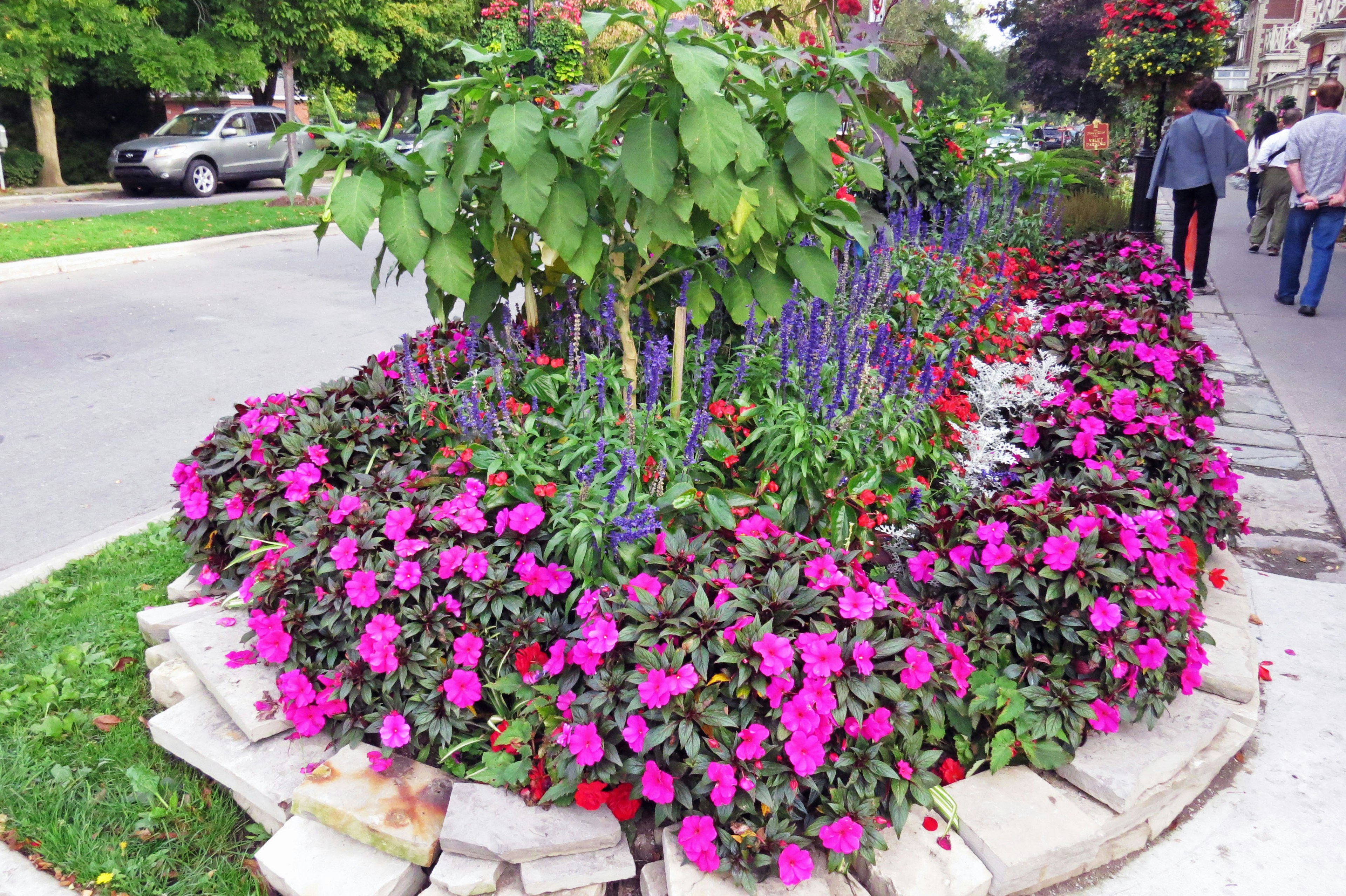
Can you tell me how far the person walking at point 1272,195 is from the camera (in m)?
9.70

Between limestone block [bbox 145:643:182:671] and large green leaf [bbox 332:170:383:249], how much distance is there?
1460 millimetres

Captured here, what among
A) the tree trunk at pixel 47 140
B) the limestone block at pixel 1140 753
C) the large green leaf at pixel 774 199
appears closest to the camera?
the limestone block at pixel 1140 753

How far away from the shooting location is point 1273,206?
1083cm

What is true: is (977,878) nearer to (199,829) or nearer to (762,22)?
(199,829)

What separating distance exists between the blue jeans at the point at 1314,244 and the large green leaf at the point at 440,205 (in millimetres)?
7727

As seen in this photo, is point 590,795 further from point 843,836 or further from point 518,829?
point 843,836

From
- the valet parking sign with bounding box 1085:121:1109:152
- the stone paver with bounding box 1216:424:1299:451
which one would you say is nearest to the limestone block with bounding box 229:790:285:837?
the stone paver with bounding box 1216:424:1299:451

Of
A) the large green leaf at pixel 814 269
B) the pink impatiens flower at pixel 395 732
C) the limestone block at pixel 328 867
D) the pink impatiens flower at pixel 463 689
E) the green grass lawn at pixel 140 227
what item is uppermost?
Result: the large green leaf at pixel 814 269

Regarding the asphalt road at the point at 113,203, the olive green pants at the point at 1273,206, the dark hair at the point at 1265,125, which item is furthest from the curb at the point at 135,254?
the dark hair at the point at 1265,125

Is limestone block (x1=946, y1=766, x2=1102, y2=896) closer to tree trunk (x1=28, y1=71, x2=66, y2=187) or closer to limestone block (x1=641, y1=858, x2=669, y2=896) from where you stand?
limestone block (x1=641, y1=858, x2=669, y2=896)

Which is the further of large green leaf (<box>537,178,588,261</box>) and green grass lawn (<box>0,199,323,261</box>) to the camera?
green grass lawn (<box>0,199,323,261</box>)

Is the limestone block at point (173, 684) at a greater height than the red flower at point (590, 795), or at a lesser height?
lesser

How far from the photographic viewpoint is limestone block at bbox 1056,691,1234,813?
232cm

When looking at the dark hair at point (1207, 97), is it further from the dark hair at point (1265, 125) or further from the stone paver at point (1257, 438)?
the dark hair at point (1265, 125)
